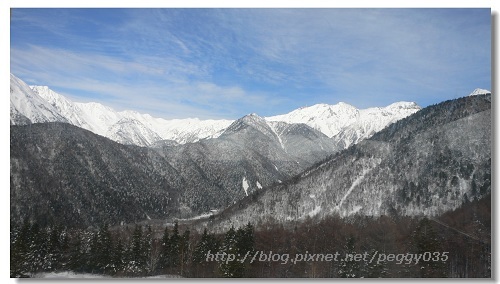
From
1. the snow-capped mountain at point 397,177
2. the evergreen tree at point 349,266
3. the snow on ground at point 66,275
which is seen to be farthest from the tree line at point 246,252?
the snow-capped mountain at point 397,177

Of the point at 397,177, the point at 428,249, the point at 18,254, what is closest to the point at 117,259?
the point at 18,254

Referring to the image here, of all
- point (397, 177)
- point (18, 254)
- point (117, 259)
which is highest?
point (397, 177)

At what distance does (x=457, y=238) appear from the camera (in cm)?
3553

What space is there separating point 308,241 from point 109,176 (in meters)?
128

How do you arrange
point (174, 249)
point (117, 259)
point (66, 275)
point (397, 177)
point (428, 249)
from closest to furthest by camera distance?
point (66, 275) < point (428, 249) < point (117, 259) < point (174, 249) < point (397, 177)

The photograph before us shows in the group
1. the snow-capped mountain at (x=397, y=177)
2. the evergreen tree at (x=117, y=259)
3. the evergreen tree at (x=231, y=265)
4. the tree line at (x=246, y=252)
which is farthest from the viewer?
the snow-capped mountain at (x=397, y=177)

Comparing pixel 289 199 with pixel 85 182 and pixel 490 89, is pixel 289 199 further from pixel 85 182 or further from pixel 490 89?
pixel 490 89

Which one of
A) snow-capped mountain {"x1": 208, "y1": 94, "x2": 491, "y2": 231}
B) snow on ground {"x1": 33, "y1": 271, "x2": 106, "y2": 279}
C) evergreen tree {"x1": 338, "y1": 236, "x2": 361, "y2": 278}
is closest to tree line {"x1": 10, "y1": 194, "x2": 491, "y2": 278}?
evergreen tree {"x1": 338, "y1": 236, "x2": 361, "y2": 278}

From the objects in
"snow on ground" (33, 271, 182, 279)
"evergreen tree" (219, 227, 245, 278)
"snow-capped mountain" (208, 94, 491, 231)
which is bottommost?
"snow on ground" (33, 271, 182, 279)

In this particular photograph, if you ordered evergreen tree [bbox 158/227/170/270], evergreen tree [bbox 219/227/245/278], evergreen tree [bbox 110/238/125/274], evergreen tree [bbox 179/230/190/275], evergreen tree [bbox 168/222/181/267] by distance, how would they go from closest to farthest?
evergreen tree [bbox 219/227/245/278] → evergreen tree [bbox 179/230/190/275] → evergreen tree [bbox 110/238/125/274] → evergreen tree [bbox 158/227/170/270] → evergreen tree [bbox 168/222/181/267]

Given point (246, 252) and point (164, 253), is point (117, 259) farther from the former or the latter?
point (246, 252)

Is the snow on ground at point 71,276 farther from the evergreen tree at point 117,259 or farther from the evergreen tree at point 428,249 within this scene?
the evergreen tree at point 428,249

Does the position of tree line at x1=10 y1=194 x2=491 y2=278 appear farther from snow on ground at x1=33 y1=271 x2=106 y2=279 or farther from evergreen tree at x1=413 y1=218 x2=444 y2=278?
snow on ground at x1=33 y1=271 x2=106 y2=279

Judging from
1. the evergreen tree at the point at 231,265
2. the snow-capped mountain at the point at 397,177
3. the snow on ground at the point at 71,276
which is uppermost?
the snow-capped mountain at the point at 397,177
